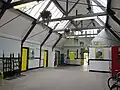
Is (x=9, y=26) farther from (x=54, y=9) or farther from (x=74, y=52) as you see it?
(x=74, y=52)

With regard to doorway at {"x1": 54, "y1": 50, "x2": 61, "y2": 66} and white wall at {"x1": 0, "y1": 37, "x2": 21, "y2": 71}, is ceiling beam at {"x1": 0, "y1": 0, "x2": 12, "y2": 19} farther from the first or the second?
doorway at {"x1": 54, "y1": 50, "x2": 61, "y2": 66}

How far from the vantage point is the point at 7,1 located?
738 centimetres

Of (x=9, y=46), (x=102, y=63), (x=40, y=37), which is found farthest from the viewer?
(x=40, y=37)

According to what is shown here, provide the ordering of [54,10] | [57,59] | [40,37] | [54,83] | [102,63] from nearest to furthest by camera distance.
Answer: [54,83] < [54,10] < [102,63] < [40,37] < [57,59]

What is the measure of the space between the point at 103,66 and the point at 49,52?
21.2ft

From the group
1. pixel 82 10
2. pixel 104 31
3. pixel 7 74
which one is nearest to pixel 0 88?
pixel 7 74

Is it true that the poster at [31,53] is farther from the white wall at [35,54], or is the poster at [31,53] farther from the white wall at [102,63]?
the white wall at [102,63]

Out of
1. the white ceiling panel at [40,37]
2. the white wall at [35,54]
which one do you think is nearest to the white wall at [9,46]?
the white wall at [35,54]

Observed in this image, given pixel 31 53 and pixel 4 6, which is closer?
pixel 4 6

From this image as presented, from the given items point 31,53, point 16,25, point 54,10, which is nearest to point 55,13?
point 54,10

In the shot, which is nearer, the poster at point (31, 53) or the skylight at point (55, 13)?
the skylight at point (55, 13)

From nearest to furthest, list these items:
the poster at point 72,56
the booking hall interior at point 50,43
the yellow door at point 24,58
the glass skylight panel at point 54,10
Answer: the booking hall interior at point 50,43, the glass skylight panel at point 54,10, the yellow door at point 24,58, the poster at point 72,56

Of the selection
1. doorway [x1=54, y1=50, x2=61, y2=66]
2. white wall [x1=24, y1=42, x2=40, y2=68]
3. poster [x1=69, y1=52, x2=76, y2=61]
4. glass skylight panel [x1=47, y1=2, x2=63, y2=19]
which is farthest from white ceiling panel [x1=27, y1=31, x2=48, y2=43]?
poster [x1=69, y1=52, x2=76, y2=61]

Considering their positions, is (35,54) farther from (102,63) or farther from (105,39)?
(105,39)
